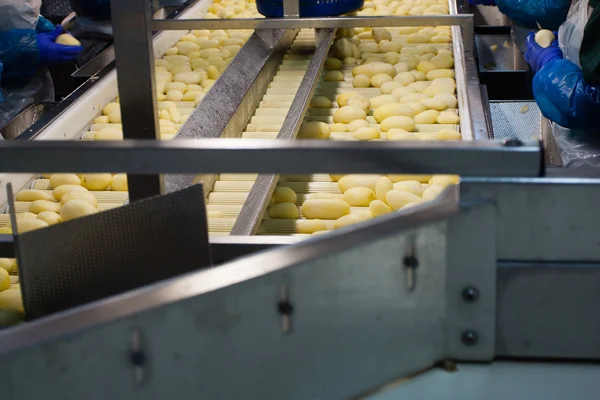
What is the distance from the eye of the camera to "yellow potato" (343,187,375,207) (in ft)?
7.07

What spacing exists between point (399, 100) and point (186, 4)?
64.2 inches

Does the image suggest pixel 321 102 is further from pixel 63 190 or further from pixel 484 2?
pixel 484 2

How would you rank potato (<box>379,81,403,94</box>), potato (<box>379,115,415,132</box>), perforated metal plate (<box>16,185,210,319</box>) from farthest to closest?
1. potato (<box>379,81,403,94</box>)
2. potato (<box>379,115,415,132</box>)
3. perforated metal plate (<box>16,185,210,319</box>)

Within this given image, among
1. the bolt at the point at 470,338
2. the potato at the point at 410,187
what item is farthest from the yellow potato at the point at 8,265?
the bolt at the point at 470,338

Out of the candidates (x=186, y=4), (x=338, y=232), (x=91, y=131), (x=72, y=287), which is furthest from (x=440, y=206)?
(x=186, y=4)

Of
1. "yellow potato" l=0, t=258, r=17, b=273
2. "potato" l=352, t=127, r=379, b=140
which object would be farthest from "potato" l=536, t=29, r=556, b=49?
"yellow potato" l=0, t=258, r=17, b=273

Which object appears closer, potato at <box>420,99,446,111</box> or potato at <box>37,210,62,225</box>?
potato at <box>37,210,62,225</box>

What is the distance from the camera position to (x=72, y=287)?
985 millimetres

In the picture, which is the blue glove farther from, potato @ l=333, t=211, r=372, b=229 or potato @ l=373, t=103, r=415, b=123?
potato @ l=333, t=211, r=372, b=229

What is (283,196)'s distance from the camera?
217 centimetres

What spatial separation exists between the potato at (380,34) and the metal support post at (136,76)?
2.21 metres

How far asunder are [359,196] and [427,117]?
67cm

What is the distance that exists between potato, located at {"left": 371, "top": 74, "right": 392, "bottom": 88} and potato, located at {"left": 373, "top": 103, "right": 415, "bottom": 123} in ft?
1.28

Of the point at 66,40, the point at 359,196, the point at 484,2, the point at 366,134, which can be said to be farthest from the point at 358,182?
the point at 484,2
